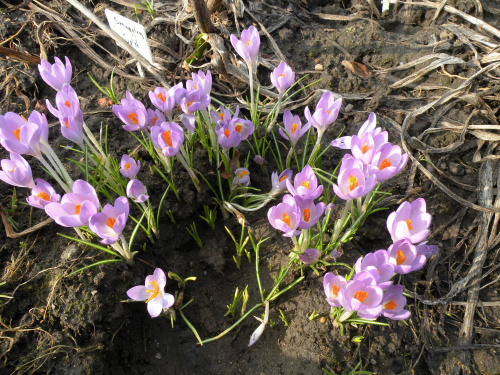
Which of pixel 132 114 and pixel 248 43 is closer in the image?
pixel 132 114

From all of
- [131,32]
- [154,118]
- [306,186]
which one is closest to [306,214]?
[306,186]

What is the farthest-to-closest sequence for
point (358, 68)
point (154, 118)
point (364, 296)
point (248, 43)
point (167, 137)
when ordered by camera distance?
point (358, 68), point (248, 43), point (154, 118), point (167, 137), point (364, 296)

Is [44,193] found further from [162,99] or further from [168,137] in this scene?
[162,99]

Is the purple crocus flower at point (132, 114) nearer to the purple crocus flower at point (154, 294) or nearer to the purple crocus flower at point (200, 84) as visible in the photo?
the purple crocus flower at point (200, 84)

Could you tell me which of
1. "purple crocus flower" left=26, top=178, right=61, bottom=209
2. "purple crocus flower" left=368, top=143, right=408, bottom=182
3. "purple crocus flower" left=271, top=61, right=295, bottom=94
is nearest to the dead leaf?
"purple crocus flower" left=271, top=61, right=295, bottom=94

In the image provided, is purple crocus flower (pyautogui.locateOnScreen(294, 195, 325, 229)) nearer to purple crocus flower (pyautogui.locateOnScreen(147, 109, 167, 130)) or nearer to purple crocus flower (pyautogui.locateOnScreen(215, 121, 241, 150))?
purple crocus flower (pyautogui.locateOnScreen(215, 121, 241, 150))

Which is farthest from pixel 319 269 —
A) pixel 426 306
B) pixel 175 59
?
pixel 175 59

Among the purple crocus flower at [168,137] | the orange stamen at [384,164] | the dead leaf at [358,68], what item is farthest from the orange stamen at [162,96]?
the dead leaf at [358,68]
